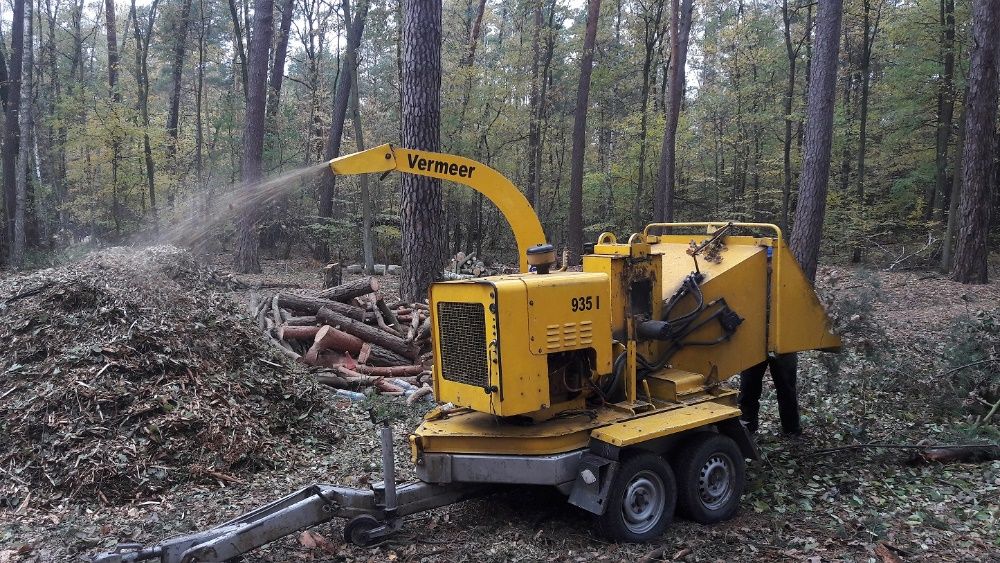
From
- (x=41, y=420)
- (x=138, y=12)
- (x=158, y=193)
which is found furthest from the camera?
(x=138, y=12)

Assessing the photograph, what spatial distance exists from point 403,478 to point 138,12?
36.3 m

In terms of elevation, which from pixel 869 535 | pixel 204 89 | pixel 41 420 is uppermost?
pixel 204 89

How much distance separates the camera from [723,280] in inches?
234

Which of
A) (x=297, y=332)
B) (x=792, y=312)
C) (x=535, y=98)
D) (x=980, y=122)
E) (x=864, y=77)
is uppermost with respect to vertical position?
(x=535, y=98)

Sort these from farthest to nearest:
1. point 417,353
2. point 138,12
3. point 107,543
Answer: point 138,12 < point 417,353 < point 107,543

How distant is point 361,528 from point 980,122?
606 inches

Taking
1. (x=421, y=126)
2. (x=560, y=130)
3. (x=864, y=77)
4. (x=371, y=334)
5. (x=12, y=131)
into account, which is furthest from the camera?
(x=560, y=130)

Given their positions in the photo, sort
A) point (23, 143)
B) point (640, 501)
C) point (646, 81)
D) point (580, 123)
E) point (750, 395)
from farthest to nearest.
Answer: point (646, 81), point (580, 123), point (23, 143), point (750, 395), point (640, 501)

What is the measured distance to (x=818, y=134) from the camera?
11.9m

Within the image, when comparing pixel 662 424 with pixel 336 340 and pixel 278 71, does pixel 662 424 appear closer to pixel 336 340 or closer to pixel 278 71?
pixel 336 340

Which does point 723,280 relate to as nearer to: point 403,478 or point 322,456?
point 403,478

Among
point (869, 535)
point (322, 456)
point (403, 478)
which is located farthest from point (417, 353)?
point (869, 535)

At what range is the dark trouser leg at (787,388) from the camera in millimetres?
6898

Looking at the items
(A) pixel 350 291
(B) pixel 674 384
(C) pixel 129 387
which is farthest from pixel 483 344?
(A) pixel 350 291
